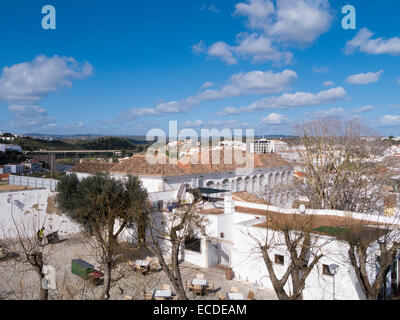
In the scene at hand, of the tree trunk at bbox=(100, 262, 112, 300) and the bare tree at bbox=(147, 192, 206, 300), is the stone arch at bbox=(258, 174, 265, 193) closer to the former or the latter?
the bare tree at bbox=(147, 192, 206, 300)

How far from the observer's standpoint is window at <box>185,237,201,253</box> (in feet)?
59.1

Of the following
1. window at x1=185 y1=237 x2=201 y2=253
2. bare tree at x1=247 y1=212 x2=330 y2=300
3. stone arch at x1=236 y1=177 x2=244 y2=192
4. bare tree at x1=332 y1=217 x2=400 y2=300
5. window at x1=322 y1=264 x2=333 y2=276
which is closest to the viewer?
bare tree at x1=247 y1=212 x2=330 y2=300

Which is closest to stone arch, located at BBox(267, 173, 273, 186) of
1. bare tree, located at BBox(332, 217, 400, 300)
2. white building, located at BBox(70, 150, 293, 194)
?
white building, located at BBox(70, 150, 293, 194)

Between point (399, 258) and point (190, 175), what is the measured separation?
739 inches

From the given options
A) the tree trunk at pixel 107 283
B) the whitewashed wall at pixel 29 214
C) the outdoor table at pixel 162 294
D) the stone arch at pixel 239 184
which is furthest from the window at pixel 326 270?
the stone arch at pixel 239 184

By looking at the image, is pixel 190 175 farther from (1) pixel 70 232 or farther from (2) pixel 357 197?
(2) pixel 357 197

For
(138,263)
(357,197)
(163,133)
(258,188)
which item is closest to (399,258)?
(138,263)

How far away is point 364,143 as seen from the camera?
26.5 meters

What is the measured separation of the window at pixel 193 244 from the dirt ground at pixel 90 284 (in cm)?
89

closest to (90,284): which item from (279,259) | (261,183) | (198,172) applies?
(279,259)

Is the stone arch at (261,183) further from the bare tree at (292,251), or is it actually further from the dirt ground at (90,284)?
the dirt ground at (90,284)

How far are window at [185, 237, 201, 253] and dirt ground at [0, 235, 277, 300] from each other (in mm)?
894

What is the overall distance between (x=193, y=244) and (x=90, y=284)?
621 cm

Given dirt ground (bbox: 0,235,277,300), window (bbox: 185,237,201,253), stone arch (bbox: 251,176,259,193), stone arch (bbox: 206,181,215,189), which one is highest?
stone arch (bbox: 206,181,215,189)
